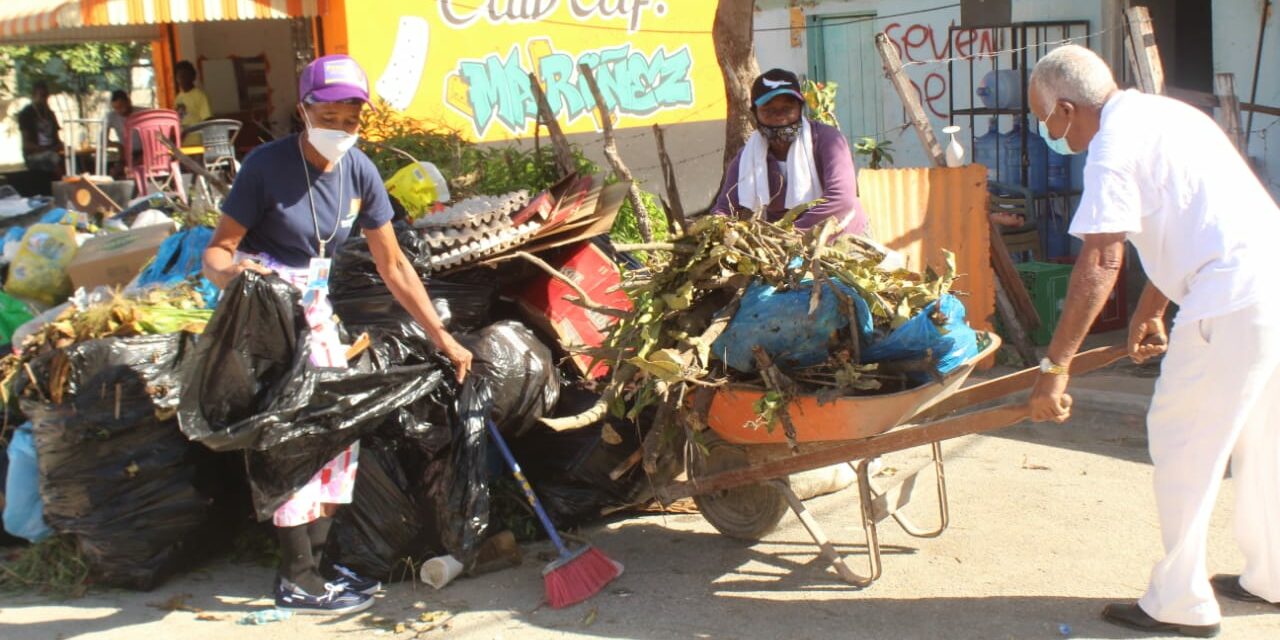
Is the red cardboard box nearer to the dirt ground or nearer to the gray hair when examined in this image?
the dirt ground

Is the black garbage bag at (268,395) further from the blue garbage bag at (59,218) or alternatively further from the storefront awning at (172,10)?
the storefront awning at (172,10)

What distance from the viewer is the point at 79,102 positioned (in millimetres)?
25750

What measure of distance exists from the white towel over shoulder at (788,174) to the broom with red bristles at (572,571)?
1535mm

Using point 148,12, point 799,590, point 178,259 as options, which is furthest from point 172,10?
point 799,590

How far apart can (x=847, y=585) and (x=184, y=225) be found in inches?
184

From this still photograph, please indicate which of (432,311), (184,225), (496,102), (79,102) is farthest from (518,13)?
(79,102)

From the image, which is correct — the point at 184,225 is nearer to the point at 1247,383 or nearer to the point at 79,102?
the point at 1247,383

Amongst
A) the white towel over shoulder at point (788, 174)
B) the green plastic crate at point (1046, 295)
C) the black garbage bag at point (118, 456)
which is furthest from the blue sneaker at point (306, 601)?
the green plastic crate at point (1046, 295)

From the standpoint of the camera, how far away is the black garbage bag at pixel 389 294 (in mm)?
5000

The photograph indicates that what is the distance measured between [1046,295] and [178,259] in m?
5.38

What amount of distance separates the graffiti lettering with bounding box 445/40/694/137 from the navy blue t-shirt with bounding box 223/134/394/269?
20.0 feet

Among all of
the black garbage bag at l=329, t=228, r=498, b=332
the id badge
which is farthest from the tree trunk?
the id badge

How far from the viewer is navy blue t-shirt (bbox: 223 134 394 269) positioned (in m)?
4.22

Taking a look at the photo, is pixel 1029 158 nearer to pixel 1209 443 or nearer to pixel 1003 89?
pixel 1003 89
